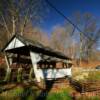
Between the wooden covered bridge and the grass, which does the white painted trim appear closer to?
the wooden covered bridge

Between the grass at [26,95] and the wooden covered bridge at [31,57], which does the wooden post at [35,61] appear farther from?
the grass at [26,95]

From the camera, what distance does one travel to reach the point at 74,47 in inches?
2448

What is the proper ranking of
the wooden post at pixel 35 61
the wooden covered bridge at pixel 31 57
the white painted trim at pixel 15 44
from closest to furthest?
→ the wooden post at pixel 35 61, the wooden covered bridge at pixel 31 57, the white painted trim at pixel 15 44

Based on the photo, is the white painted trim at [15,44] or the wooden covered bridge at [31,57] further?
the white painted trim at [15,44]

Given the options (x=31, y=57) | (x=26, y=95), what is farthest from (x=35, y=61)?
(x=26, y=95)

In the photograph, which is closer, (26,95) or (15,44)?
(26,95)

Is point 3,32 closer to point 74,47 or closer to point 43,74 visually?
Answer: point 43,74

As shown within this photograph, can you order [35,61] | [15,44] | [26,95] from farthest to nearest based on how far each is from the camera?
[15,44] < [35,61] < [26,95]

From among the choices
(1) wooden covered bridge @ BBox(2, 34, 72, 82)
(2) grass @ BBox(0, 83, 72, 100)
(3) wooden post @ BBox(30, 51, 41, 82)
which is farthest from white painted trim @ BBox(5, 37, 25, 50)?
(2) grass @ BBox(0, 83, 72, 100)

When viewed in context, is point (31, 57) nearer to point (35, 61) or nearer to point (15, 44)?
point (35, 61)

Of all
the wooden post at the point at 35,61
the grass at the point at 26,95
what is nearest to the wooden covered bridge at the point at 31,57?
the wooden post at the point at 35,61

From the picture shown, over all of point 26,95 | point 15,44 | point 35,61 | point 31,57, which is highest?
point 15,44

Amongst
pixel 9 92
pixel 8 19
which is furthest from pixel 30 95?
pixel 8 19

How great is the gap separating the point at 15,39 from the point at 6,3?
55.8 feet
